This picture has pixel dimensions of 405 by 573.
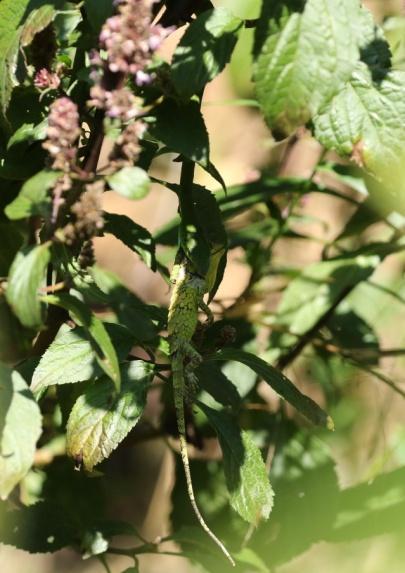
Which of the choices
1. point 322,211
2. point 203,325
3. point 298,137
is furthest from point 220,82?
point 203,325

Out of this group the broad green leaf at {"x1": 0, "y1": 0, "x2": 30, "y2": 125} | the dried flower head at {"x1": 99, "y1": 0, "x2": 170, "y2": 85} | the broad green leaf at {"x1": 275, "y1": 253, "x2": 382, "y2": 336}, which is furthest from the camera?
the broad green leaf at {"x1": 275, "y1": 253, "x2": 382, "y2": 336}

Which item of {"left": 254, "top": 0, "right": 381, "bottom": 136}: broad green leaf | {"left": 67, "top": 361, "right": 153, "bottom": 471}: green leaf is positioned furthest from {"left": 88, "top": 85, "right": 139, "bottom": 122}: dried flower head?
{"left": 67, "top": 361, "right": 153, "bottom": 471}: green leaf

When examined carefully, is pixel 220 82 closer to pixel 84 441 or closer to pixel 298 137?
pixel 298 137

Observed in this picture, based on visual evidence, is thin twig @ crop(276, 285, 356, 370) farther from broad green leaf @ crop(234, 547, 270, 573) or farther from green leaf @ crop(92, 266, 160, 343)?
green leaf @ crop(92, 266, 160, 343)

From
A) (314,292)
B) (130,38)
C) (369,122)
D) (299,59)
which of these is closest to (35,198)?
(130,38)

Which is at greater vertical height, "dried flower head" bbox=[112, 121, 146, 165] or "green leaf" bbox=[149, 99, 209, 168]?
"dried flower head" bbox=[112, 121, 146, 165]

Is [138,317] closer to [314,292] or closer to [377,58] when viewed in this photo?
[377,58]
